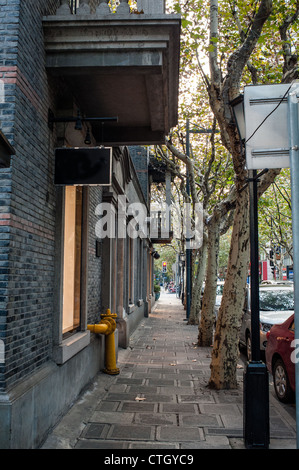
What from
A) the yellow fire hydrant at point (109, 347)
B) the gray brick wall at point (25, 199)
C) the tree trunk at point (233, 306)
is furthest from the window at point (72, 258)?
the tree trunk at point (233, 306)

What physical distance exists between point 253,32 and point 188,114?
825 centimetres

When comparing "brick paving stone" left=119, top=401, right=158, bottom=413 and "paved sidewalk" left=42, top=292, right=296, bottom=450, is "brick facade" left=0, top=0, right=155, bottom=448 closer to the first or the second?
"paved sidewalk" left=42, top=292, right=296, bottom=450

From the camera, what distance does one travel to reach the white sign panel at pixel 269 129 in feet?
11.7

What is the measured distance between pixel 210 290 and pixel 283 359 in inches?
180

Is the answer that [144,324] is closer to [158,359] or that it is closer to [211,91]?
[158,359]

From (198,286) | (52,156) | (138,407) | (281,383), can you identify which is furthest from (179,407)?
(198,286)

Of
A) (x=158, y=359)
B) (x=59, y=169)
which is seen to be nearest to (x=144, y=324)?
(x=158, y=359)

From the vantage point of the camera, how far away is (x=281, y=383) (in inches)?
253

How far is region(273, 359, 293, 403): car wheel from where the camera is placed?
20.3 feet

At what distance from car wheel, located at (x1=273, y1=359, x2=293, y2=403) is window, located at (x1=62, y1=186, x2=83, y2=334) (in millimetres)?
3181

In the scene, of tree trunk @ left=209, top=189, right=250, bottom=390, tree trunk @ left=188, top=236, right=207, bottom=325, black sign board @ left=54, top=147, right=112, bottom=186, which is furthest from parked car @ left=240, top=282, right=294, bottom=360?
black sign board @ left=54, top=147, right=112, bottom=186

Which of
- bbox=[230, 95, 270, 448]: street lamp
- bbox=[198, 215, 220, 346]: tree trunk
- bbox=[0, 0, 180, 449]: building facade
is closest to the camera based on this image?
bbox=[0, 0, 180, 449]: building facade

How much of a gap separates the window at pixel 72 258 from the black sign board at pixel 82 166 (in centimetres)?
89

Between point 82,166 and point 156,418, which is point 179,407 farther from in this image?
point 82,166
